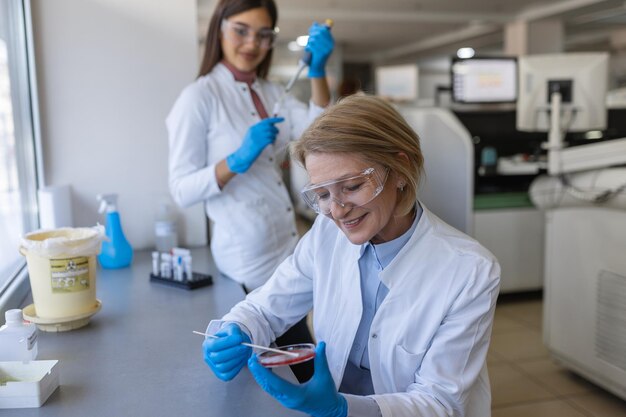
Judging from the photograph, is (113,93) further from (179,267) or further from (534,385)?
(534,385)

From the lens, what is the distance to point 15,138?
6.71 feet

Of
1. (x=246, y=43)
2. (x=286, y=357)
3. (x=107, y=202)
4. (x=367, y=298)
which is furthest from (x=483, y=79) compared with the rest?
(x=286, y=357)

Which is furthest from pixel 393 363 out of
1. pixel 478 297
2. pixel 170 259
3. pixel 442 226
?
pixel 170 259

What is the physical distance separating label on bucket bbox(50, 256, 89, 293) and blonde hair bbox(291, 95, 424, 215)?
2.07 ft

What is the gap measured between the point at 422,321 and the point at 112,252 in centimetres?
129

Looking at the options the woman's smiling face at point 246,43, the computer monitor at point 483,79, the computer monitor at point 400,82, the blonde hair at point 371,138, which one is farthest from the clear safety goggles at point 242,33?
→ the computer monitor at point 400,82

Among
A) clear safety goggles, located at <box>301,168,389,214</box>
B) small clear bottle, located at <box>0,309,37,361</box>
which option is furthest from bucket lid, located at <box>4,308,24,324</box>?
clear safety goggles, located at <box>301,168,389,214</box>

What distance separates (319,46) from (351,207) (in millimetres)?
978

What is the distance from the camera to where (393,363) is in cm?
117

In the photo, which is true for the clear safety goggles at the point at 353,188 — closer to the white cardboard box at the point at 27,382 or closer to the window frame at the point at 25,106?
the white cardboard box at the point at 27,382

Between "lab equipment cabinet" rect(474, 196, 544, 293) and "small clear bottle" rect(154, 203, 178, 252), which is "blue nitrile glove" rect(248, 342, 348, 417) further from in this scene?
"lab equipment cabinet" rect(474, 196, 544, 293)

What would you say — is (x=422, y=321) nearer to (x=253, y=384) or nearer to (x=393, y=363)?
(x=393, y=363)

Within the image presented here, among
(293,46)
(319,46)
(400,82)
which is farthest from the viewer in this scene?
(293,46)

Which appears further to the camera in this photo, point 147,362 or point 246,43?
point 246,43
